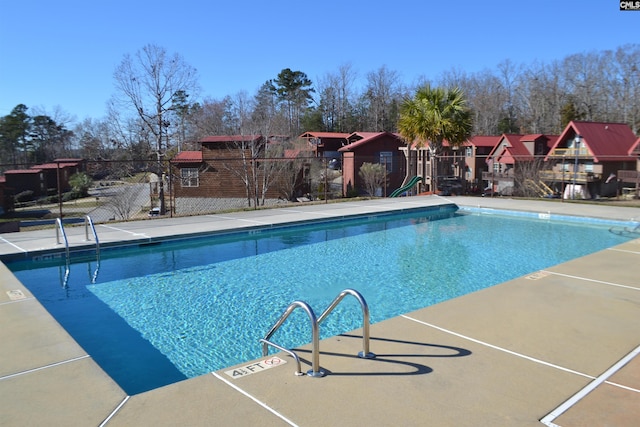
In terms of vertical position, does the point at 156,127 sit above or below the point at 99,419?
above

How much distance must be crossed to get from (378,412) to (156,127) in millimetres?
23192

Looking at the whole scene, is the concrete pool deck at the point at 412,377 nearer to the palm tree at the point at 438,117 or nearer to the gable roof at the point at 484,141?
the palm tree at the point at 438,117

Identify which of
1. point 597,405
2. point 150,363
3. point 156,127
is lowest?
point 150,363

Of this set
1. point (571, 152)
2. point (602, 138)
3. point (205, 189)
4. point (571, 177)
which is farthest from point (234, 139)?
point (602, 138)

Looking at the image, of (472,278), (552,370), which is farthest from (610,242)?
(552,370)

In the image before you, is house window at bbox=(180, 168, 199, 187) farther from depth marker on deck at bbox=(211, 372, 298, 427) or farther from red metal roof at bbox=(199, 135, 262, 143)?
depth marker on deck at bbox=(211, 372, 298, 427)

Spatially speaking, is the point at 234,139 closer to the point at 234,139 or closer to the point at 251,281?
the point at 234,139

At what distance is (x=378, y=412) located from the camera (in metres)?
2.91

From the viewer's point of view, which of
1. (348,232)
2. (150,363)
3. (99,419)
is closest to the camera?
(99,419)

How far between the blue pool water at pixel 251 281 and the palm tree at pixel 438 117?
294 inches

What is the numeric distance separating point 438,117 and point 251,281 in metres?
13.9

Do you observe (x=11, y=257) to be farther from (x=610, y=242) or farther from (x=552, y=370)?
(x=610, y=242)

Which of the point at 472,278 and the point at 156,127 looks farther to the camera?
the point at 156,127

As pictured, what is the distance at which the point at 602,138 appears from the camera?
29906 millimetres
